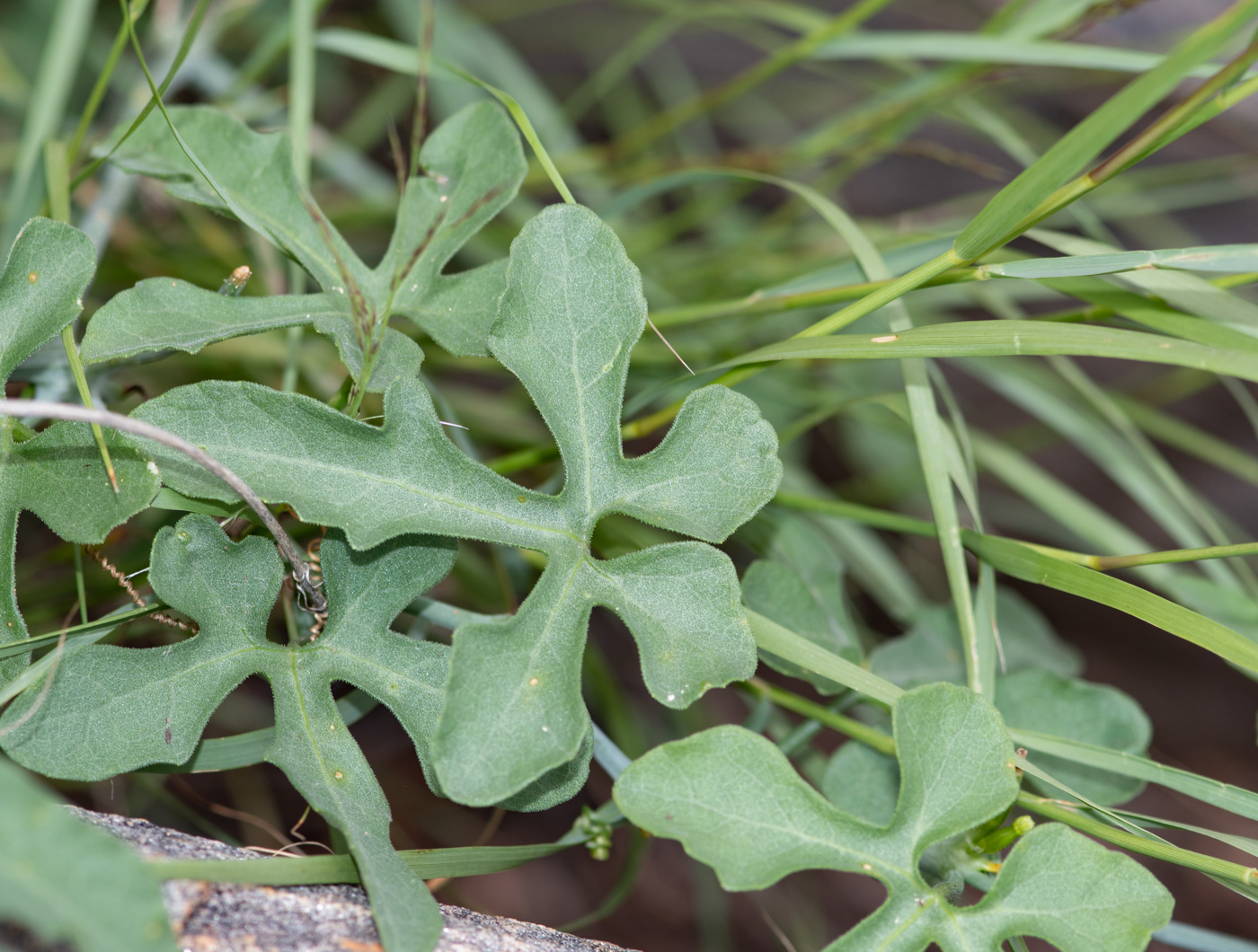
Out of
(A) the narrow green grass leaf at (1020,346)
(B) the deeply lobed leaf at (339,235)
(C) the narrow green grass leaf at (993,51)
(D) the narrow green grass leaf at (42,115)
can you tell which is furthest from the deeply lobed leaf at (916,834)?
(D) the narrow green grass leaf at (42,115)

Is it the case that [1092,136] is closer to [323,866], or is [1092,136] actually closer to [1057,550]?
[1057,550]

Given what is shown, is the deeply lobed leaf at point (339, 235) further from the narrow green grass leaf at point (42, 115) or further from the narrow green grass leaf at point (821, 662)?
the narrow green grass leaf at point (821, 662)

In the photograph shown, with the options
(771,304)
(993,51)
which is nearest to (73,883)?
(771,304)

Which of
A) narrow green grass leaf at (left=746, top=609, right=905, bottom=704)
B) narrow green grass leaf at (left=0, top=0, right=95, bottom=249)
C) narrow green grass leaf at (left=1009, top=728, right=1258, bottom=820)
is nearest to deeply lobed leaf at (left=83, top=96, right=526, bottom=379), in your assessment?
narrow green grass leaf at (left=0, top=0, right=95, bottom=249)

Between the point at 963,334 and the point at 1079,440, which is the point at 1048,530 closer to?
the point at 1079,440

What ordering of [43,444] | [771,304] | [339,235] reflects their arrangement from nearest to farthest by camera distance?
[43,444] < [339,235] < [771,304]

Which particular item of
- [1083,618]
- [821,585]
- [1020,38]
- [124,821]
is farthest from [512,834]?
[1020,38]
